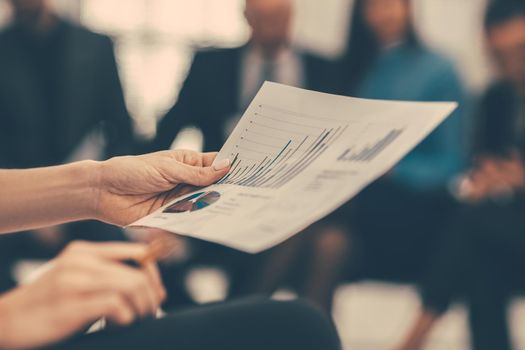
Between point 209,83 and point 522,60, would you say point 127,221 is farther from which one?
point 522,60

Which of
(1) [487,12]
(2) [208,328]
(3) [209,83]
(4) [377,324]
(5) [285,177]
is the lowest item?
(4) [377,324]

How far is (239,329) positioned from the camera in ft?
1.76

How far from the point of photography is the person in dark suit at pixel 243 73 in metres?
1.63

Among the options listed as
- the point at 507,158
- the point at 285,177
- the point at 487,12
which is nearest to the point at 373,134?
the point at 285,177

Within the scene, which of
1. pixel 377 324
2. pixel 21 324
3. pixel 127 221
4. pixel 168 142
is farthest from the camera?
pixel 377 324

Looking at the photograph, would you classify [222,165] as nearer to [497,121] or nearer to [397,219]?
[397,219]

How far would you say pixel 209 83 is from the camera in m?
1.70

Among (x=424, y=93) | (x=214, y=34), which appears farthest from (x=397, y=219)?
(x=214, y=34)

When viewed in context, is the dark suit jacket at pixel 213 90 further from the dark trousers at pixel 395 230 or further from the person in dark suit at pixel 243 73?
the dark trousers at pixel 395 230

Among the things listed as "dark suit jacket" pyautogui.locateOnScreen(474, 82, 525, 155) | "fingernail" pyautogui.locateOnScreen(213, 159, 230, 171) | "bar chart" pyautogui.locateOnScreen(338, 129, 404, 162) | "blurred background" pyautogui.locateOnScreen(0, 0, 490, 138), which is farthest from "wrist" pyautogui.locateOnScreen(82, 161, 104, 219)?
"blurred background" pyautogui.locateOnScreen(0, 0, 490, 138)

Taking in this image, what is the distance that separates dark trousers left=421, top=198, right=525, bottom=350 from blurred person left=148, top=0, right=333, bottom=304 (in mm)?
479

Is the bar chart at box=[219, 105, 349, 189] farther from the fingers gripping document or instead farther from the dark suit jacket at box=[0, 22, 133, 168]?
the dark suit jacket at box=[0, 22, 133, 168]

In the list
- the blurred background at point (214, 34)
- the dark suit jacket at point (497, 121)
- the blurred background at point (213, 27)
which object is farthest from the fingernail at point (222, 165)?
the blurred background at point (213, 27)

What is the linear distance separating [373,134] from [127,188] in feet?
0.88
